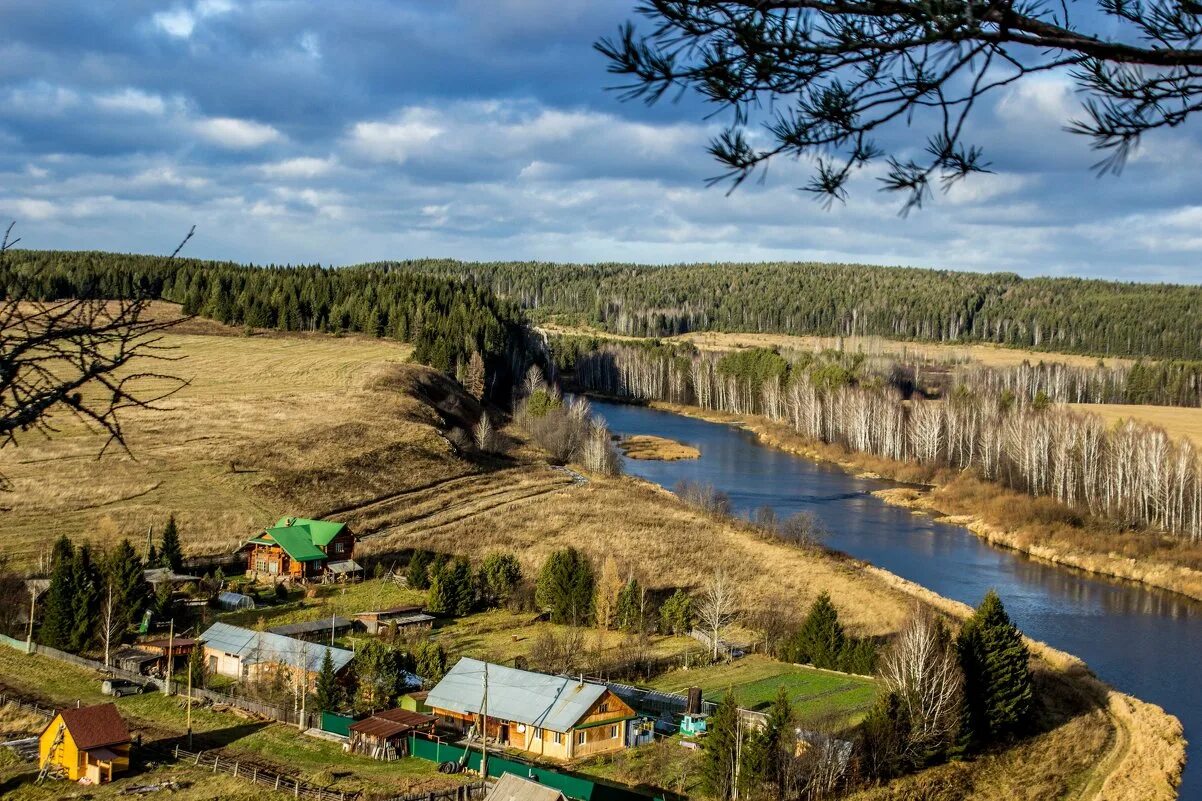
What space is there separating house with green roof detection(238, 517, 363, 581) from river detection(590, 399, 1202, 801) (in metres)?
17.8

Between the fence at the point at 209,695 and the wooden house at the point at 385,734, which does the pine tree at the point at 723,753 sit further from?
the fence at the point at 209,695

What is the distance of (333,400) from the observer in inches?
2509

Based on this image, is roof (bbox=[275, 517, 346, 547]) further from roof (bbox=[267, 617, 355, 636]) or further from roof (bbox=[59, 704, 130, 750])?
roof (bbox=[59, 704, 130, 750])

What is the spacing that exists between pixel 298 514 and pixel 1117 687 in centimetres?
3222

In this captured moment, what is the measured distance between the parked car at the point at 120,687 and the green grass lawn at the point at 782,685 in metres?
13.0

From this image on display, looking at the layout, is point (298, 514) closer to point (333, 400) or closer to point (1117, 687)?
point (333, 400)

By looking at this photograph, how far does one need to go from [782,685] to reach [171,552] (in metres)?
21.7

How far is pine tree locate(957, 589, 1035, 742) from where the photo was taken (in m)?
25.7

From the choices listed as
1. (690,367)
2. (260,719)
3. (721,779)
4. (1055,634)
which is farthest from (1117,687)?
(690,367)

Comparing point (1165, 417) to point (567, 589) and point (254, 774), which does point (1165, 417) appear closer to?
point (567, 589)

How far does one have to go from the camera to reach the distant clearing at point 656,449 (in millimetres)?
68312

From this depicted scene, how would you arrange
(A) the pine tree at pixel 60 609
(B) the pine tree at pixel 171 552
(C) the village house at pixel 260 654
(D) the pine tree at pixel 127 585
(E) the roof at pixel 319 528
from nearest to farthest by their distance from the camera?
(C) the village house at pixel 260 654, (A) the pine tree at pixel 60 609, (D) the pine tree at pixel 127 585, (B) the pine tree at pixel 171 552, (E) the roof at pixel 319 528

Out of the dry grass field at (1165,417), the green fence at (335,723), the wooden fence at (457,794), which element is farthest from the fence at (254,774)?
the dry grass field at (1165,417)

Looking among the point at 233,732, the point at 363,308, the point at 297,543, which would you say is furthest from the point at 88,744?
the point at 363,308
